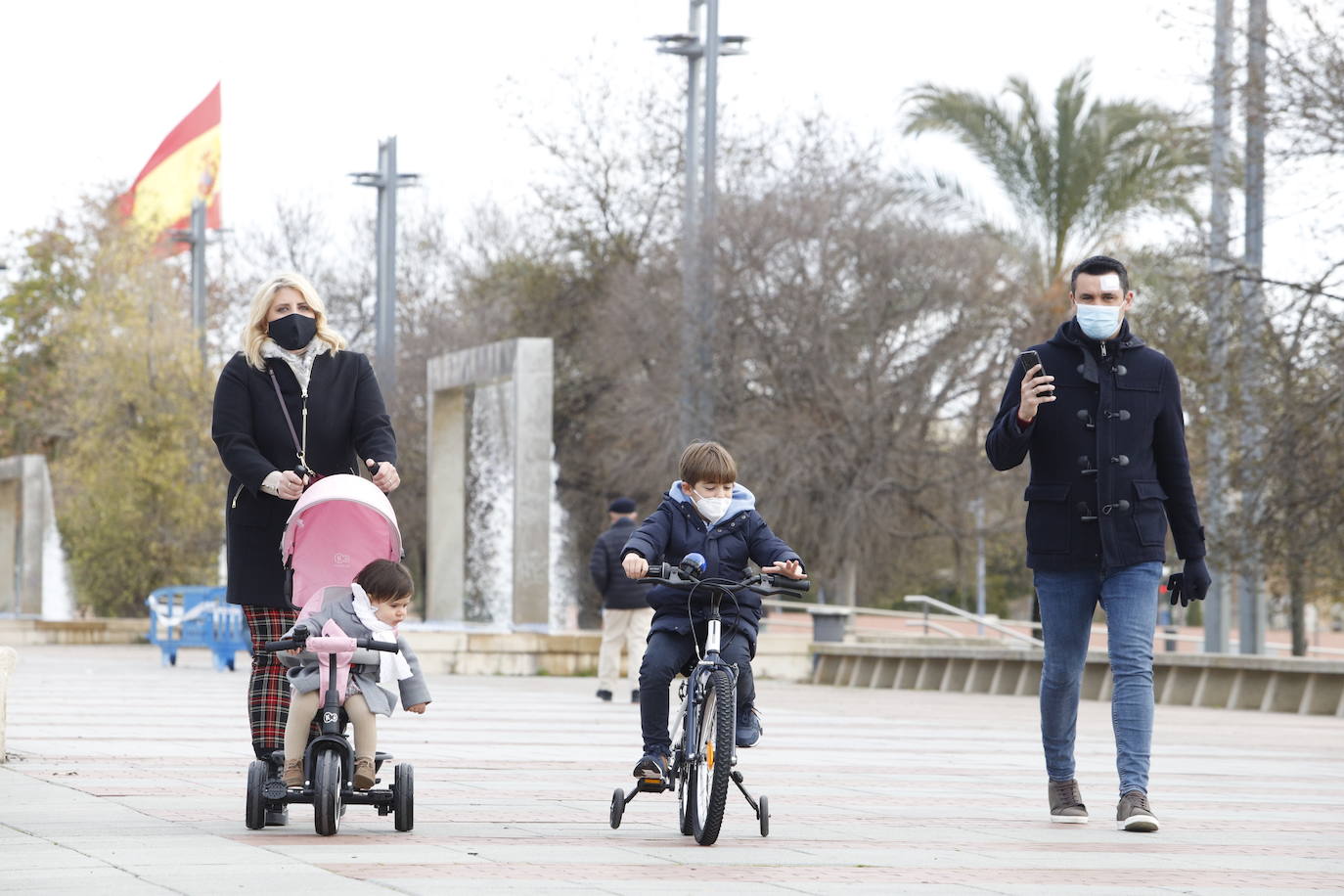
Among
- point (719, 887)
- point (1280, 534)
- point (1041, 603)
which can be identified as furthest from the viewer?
point (1280, 534)

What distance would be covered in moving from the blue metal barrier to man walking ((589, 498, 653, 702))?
5.42 meters

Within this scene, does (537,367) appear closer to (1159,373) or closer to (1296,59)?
(1296,59)

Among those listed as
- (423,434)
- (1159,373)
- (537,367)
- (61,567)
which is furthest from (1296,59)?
(61,567)

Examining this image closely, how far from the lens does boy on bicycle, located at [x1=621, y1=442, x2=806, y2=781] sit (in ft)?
24.3

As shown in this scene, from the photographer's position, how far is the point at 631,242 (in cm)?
4006

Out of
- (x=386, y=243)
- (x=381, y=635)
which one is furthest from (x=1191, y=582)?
(x=386, y=243)

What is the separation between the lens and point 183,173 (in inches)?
1924

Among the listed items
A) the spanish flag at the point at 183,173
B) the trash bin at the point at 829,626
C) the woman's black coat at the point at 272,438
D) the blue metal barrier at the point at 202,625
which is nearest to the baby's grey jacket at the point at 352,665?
the woman's black coat at the point at 272,438

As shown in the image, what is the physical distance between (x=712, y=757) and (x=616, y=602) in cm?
1115

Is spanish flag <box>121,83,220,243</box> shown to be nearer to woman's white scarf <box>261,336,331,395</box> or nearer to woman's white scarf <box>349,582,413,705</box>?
woman's white scarf <box>261,336,331,395</box>

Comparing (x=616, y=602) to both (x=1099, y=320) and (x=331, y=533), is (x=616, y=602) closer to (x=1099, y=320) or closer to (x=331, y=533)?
(x=1099, y=320)

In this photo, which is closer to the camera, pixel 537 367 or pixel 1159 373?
pixel 1159 373

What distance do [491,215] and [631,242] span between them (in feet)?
31.4

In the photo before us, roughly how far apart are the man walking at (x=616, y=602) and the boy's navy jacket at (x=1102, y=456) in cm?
995
